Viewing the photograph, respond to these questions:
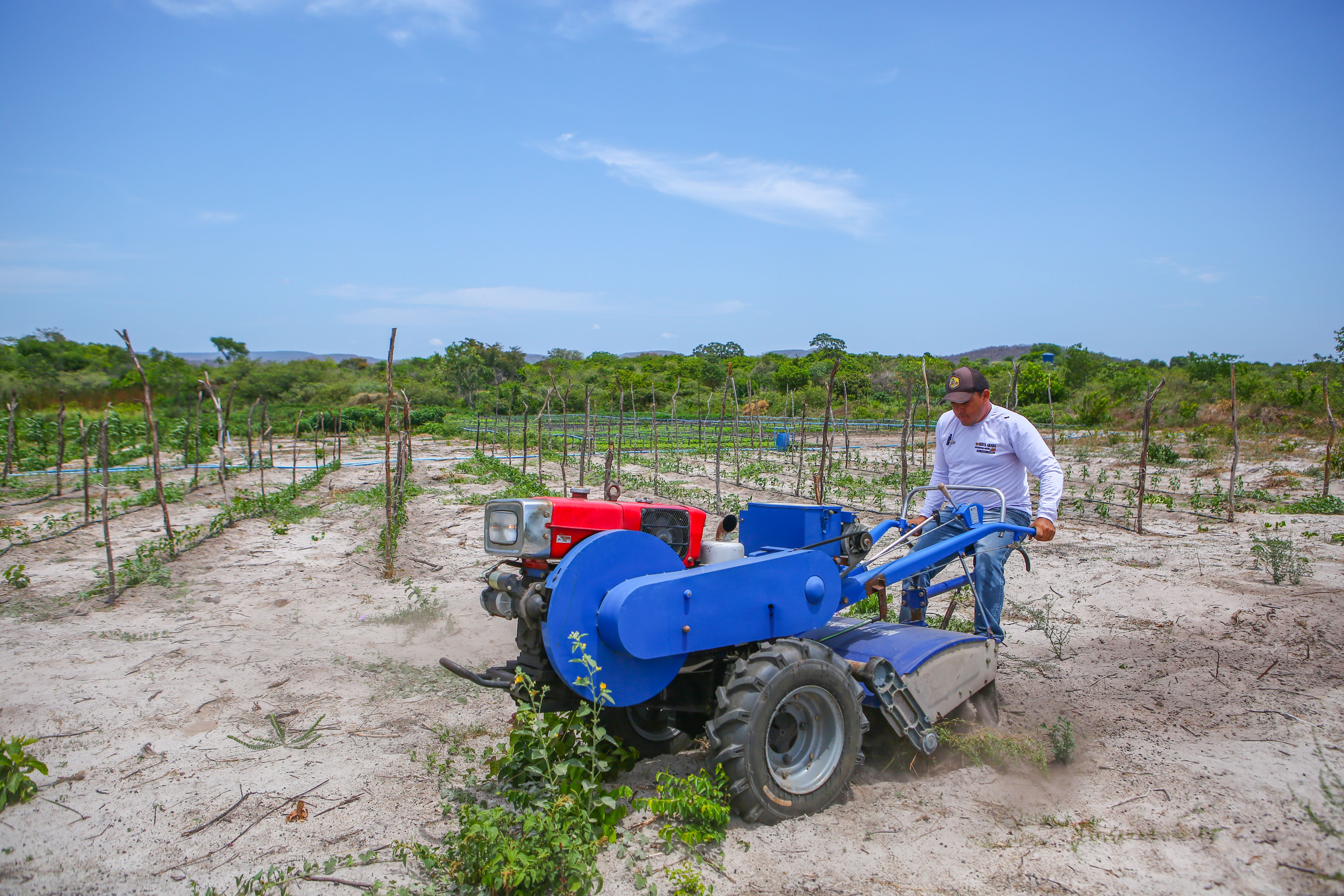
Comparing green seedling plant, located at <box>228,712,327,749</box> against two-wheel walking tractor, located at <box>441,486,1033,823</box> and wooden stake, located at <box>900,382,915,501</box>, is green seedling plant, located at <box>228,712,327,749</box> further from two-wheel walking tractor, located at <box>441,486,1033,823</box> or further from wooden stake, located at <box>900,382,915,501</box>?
wooden stake, located at <box>900,382,915,501</box>

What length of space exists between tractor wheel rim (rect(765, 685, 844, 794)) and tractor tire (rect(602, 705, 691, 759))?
54cm

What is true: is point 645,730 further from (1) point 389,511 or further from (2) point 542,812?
(1) point 389,511

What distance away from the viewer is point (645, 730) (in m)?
3.63

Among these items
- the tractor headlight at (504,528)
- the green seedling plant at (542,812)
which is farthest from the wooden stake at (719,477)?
the green seedling plant at (542,812)

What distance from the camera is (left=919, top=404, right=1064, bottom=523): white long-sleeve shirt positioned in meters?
Result: 4.06

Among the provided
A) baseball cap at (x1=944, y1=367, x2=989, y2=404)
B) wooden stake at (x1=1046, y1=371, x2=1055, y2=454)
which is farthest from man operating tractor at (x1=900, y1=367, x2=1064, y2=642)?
wooden stake at (x1=1046, y1=371, x2=1055, y2=454)

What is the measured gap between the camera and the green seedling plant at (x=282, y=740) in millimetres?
3896

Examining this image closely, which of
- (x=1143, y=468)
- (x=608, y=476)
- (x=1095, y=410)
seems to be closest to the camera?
(x=608, y=476)

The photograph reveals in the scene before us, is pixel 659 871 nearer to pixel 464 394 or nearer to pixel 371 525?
pixel 371 525

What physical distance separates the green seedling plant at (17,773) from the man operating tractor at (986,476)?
4.23m

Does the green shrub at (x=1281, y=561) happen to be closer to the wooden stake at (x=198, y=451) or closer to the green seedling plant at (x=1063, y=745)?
the green seedling plant at (x=1063, y=745)

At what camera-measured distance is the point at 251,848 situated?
299 cm

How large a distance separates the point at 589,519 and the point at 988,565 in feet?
7.32

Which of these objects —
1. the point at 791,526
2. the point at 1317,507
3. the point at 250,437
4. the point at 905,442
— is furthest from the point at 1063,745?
the point at 250,437
